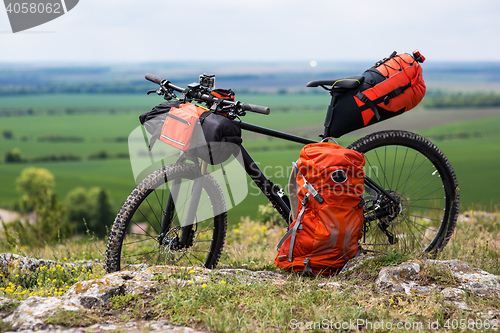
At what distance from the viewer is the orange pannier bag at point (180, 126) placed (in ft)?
11.7

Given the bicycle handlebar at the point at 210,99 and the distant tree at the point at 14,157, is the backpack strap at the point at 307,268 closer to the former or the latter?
the bicycle handlebar at the point at 210,99

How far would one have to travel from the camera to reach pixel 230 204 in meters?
4.00

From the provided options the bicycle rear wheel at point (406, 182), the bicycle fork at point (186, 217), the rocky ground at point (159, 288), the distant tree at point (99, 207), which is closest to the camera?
the rocky ground at point (159, 288)

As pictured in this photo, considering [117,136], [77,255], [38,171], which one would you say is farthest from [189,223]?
[117,136]

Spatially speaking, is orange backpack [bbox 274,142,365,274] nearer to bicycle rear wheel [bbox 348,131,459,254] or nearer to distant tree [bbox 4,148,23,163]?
bicycle rear wheel [bbox 348,131,459,254]

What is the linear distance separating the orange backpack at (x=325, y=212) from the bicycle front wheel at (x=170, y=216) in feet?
2.15

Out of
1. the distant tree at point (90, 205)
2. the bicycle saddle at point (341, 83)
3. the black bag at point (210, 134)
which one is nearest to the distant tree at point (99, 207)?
the distant tree at point (90, 205)

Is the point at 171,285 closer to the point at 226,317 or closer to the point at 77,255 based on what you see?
the point at 226,317

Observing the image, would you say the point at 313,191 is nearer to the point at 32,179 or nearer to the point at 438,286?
the point at 438,286

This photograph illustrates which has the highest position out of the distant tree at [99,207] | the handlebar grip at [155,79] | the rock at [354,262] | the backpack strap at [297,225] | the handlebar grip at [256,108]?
the handlebar grip at [155,79]

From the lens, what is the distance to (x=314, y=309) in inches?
116

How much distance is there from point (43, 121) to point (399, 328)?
4411 inches

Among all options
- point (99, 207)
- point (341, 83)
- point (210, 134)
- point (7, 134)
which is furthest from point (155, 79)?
point (7, 134)

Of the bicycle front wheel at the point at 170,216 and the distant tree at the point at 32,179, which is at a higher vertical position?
the bicycle front wheel at the point at 170,216
